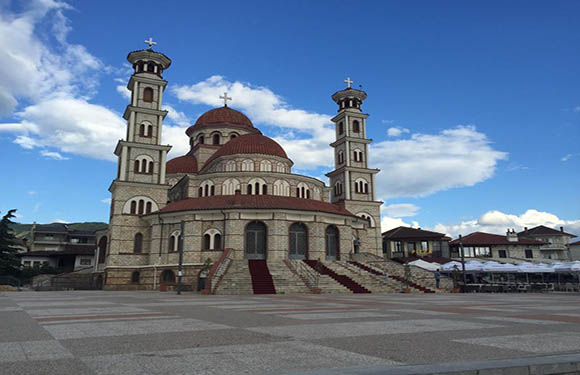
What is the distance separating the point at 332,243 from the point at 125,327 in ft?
105

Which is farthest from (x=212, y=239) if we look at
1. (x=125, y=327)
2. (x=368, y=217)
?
(x=125, y=327)

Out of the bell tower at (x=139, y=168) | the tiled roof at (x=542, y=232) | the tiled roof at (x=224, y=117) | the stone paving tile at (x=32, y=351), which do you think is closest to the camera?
the stone paving tile at (x=32, y=351)

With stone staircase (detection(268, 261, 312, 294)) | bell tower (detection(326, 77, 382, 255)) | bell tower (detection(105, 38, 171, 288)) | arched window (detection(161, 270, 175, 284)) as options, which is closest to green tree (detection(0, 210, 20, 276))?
bell tower (detection(105, 38, 171, 288))

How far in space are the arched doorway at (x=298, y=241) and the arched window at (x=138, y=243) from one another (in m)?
15.3

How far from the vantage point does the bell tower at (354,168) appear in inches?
2025

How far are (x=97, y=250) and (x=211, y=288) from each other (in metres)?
24.7

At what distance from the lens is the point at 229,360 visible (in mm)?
5684

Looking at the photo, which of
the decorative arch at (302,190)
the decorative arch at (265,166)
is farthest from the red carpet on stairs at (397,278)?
the decorative arch at (265,166)

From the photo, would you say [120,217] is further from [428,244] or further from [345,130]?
[428,244]

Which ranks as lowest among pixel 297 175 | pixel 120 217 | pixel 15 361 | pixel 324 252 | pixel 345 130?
pixel 15 361

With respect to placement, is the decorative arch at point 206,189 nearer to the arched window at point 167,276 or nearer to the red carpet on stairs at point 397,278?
the arched window at point 167,276

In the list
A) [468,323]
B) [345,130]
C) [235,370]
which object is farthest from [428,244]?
[235,370]

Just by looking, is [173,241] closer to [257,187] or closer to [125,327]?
[257,187]

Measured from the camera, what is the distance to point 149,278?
1533 inches
